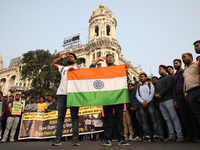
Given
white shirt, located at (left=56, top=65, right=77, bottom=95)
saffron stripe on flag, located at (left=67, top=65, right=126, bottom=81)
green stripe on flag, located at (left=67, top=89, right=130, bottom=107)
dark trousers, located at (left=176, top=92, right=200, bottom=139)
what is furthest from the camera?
dark trousers, located at (left=176, top=92, right=200, bottom=139)

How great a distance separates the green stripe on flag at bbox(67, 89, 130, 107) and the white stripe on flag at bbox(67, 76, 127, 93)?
0.12m

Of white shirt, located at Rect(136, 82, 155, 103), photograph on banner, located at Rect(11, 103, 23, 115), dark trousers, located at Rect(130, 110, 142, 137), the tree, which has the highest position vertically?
the tree

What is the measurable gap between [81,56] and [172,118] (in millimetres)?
34374

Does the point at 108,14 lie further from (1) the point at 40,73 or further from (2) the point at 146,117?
(2) the point at 146,117

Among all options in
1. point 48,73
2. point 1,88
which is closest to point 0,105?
point 48,73

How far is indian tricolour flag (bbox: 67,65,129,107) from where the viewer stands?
172 inches

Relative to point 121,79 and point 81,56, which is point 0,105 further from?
point 81,56

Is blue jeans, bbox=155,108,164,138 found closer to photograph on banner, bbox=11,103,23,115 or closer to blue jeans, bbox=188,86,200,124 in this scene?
blue jeans, bbox=188,86,200,124

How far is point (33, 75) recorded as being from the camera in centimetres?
2216

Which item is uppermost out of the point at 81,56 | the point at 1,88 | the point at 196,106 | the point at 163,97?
the point at 81,56

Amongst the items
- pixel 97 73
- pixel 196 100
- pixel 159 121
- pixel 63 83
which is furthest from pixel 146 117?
pixel 63 83

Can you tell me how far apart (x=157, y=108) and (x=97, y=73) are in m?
2.68

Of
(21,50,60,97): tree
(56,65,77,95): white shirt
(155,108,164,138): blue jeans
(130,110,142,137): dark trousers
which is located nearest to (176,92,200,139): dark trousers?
(155,108,164,138): blue jeans

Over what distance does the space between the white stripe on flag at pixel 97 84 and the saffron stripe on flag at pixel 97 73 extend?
0.30ft
